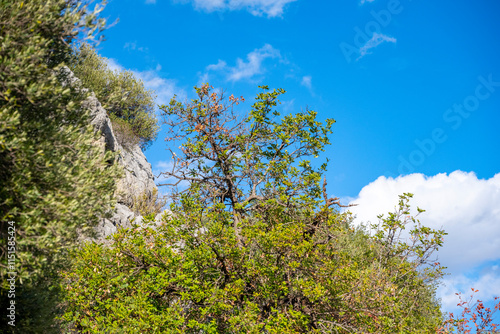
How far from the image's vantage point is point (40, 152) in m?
8.00

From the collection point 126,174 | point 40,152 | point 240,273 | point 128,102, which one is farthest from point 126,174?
point 40,152

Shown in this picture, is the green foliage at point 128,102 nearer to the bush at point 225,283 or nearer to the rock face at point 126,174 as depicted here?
the rock face at point 126,174

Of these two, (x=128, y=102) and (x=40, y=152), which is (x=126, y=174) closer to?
(x=128, y=102)

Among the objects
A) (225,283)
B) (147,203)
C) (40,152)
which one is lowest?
(40,152)

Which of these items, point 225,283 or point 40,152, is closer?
point 40,152

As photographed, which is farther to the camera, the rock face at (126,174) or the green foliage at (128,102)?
the green foliage at (128,102)

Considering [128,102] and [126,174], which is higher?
[128,102]

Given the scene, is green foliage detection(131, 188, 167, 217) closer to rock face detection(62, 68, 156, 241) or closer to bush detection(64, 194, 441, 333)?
rock face detection(62, 68, 156, 241)

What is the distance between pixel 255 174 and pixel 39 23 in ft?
33.7

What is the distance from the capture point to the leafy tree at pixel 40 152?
7910mm

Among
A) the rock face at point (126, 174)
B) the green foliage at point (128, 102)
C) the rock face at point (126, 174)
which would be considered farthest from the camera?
the green foliage at point (128, 102)

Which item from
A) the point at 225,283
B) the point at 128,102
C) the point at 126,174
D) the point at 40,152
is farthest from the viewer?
the point at 128,102

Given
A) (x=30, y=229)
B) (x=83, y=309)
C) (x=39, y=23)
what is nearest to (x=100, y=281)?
(x=83, y=309)

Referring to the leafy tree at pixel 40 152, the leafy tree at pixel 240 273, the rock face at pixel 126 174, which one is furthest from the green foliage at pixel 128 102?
the leafy tree at pixel 40 152
